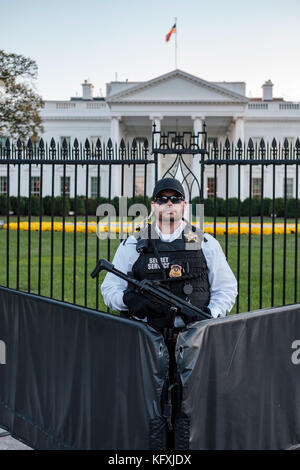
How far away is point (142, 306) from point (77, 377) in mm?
541

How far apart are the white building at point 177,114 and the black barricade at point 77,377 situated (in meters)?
36.8

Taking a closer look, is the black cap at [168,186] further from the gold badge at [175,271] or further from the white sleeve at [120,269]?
the gold badge at [175,271]

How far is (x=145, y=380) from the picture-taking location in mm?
2217

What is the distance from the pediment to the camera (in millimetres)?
42312

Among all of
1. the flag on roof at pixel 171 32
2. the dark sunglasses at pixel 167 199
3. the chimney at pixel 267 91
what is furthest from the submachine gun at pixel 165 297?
the chimney at pixel 267 91

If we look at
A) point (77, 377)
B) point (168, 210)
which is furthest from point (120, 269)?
point (77, 377)

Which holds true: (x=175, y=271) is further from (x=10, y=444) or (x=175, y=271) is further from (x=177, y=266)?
(x=10, y=444)

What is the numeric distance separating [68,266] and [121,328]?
736 cm

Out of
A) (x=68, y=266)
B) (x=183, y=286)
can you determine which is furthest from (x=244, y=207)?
(x=183, y=286)

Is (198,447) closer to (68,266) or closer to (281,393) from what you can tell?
(281,393)

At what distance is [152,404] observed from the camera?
2.19m

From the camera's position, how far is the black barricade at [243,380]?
7.36ft

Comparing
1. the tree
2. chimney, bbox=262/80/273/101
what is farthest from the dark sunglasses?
chimney, bbox=262/80/273/101
